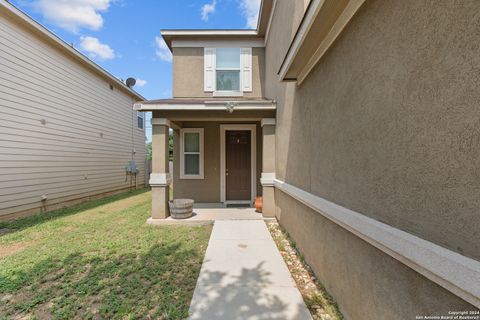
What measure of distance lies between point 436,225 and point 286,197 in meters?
3.61

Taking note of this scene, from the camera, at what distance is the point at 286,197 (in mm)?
4840

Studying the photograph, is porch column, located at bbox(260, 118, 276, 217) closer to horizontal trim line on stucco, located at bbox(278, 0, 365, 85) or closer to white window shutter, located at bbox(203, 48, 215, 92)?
horizontal trim line on stucco, located at bbox(278, 0, 365, 85)

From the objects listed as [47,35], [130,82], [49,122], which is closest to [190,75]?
[47,35]

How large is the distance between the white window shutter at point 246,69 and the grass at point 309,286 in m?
5.37

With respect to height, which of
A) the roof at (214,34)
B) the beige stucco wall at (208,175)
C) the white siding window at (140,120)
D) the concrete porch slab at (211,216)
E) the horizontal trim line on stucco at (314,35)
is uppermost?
the roof at (214,34)

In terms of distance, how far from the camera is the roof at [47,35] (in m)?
5.63

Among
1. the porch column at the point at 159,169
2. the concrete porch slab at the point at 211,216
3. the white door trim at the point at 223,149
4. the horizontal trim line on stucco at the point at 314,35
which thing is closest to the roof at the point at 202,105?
the porch column at the point at 159,169

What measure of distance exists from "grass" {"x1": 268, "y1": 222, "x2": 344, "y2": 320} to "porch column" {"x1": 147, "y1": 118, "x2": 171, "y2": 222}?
2997mm

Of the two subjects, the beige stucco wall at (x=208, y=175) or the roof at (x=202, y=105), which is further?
the beige stucco wall at (x=208, y=175)

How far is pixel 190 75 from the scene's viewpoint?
7.93m

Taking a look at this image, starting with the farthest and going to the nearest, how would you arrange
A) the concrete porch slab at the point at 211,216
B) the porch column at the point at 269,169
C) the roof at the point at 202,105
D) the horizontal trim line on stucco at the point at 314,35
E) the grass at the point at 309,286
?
the porch column at the point at 269,169
the concrete porch slab at the point at 211,216
the roof at the point at 202,105
the grass at the point at 309,286
the horizontal trim line on stucco at the point at 314,35

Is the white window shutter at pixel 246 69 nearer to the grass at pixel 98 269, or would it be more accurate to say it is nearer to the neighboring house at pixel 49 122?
the grass at pixel 98 269

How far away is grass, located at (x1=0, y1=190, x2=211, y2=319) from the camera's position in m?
A: 2.53

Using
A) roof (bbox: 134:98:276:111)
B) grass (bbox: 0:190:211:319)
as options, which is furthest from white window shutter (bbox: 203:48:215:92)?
grass (bbox: 0:190:211:319)
